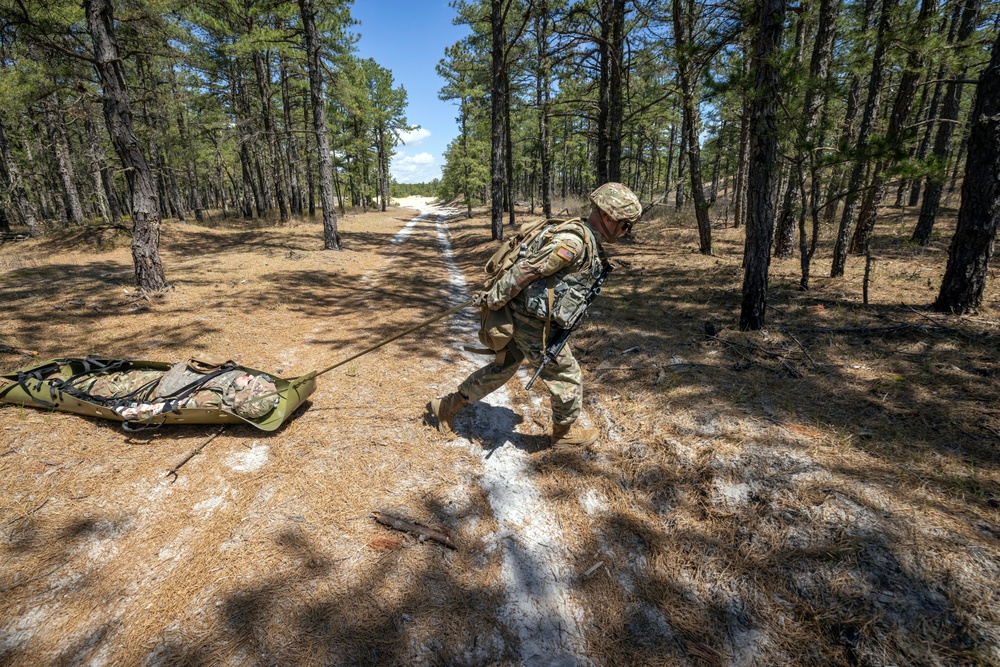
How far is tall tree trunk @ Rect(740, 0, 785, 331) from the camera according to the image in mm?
4793

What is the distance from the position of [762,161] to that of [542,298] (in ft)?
12.3

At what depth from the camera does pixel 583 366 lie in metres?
5.60

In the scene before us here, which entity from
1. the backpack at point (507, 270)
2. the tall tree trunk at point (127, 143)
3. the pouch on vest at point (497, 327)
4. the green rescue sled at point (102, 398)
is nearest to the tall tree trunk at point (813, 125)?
the backpack at point (507, 270)

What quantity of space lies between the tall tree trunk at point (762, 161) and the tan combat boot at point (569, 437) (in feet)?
10.3

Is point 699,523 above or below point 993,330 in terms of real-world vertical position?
below

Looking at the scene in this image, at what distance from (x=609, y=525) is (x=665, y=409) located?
150 cm

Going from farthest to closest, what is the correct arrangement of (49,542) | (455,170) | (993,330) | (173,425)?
(455,170)
(993,330)
(173,425)
(49,542)

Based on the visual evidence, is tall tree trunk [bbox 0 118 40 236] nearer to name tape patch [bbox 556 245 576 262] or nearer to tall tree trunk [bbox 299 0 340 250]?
tall tree trunk [bbox 299 0 340 250]

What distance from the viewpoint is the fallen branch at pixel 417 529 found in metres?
2.84

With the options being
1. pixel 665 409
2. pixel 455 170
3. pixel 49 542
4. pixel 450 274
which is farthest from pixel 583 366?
pixel 455 170

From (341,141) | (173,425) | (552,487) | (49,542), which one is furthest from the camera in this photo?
(341,141)

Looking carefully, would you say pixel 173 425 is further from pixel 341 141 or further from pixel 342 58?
pixel 341 141

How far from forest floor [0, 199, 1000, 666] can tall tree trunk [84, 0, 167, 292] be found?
2621 mm

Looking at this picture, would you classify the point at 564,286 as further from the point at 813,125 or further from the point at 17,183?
the point at 17,183
